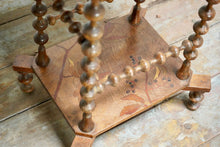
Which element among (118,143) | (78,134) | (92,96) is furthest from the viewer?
(118,143)

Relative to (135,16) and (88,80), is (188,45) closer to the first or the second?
(135,16)

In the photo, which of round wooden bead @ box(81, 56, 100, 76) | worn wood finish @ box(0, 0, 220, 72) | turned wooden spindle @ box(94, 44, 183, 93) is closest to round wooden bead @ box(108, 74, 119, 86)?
turned wooden spindle @ box(94, 44, 183, 93)

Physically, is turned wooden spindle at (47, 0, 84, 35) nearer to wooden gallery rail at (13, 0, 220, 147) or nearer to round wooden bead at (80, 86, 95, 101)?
wooden gallery rail at (13, 0, 220, 147)

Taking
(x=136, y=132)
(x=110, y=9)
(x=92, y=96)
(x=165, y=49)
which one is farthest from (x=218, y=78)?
(x=92, y=96)

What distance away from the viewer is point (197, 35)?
1176 millimetres

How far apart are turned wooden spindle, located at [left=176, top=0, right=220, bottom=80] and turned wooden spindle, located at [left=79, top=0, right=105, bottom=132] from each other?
365 millimetres

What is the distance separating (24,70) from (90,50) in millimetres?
474

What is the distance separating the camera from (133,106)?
119 centimetres

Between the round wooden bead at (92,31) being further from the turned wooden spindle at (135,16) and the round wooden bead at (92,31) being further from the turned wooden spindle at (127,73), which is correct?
the turned wooden spindle at (135,16)

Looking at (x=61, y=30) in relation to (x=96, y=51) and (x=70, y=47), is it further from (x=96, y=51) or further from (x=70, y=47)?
(x=96, y=51)

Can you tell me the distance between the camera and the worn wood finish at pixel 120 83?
1.17 m

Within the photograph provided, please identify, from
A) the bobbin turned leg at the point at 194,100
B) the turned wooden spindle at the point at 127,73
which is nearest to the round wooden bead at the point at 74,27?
the turned wooden spindle at the point at 127,73

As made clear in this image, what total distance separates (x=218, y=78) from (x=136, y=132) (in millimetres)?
403

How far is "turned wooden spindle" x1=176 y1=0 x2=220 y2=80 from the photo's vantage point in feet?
3.63
